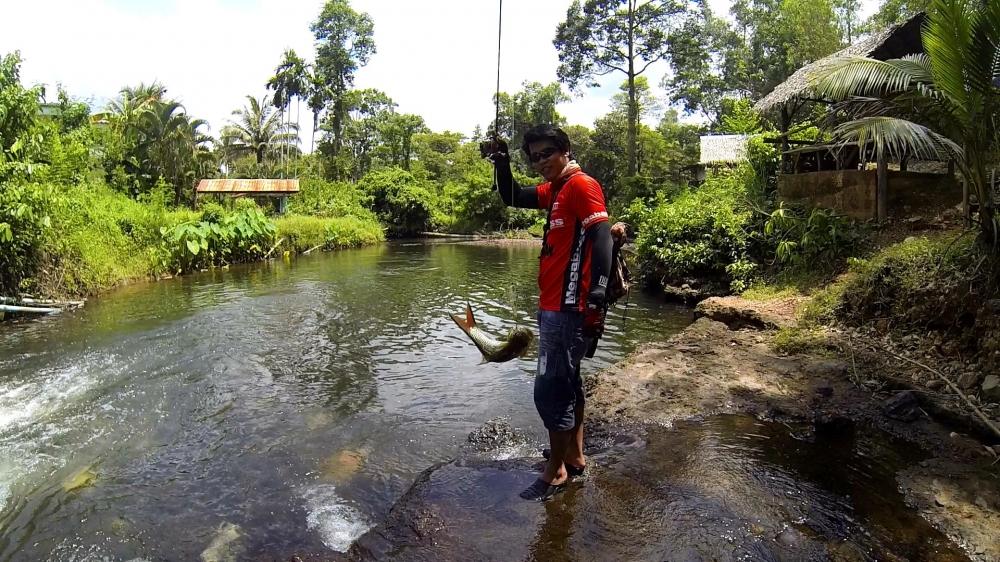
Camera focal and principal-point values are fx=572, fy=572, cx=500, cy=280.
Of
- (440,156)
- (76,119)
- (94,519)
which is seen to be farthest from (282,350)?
(440,156)

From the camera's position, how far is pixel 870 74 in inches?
308

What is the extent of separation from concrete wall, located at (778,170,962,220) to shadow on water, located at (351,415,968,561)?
30.1ft

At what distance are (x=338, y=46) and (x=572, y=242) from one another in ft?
160

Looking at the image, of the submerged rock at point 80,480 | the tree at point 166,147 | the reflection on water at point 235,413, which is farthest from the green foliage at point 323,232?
the submerged rock at point 80,480

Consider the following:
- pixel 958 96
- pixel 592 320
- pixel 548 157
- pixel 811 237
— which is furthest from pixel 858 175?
pixel 592 320

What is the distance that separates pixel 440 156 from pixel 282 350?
4456 cm

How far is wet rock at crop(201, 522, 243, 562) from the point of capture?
3.70m

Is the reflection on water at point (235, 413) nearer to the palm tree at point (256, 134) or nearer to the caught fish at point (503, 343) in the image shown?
the caught fish at point (503, 343)

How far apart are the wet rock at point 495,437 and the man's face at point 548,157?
245 cm

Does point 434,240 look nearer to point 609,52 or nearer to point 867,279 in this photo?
point 609,52

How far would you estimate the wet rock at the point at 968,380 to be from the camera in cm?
524

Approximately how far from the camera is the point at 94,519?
14.0ft

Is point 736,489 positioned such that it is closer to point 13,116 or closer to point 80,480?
point 80,480

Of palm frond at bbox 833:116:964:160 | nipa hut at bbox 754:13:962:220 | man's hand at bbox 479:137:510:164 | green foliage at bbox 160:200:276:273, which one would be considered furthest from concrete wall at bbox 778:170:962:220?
green foliage at bbox 160:200:276:273
